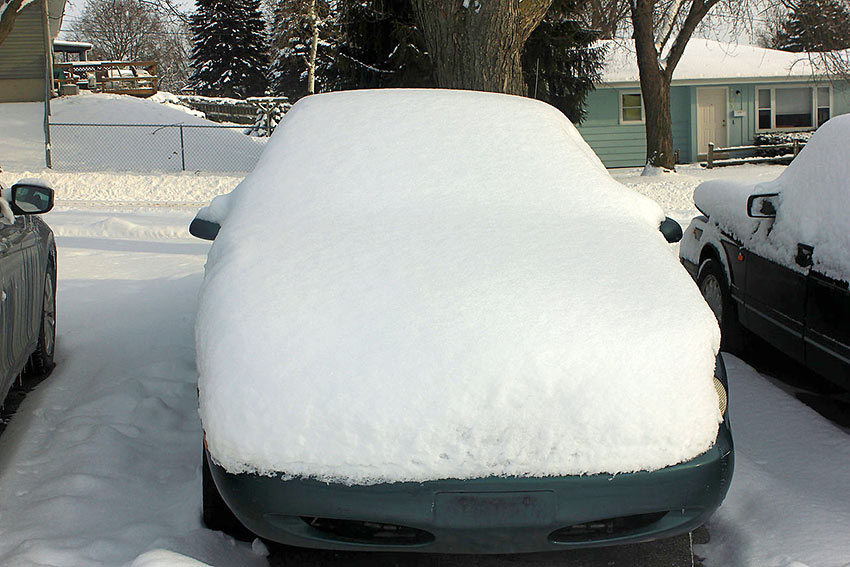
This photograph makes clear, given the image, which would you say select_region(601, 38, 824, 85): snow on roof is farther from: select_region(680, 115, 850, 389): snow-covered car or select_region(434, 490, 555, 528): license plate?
select_region(434, 490, 555, 528): license plate

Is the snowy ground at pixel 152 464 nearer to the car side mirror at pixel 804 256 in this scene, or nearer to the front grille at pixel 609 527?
the front grille at pixel 609 527

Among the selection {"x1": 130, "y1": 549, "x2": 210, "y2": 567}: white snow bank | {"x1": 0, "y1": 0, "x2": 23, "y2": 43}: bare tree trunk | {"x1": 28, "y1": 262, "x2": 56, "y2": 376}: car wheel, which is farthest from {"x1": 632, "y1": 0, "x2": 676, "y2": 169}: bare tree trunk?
{"x1": 130, "y1": 549, "x2": 210, "y2": 567}: white snow bank

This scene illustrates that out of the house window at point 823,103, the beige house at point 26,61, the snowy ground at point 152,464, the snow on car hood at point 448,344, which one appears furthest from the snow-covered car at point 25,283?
the house window at point 823,103

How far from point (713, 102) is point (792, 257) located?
2600cm

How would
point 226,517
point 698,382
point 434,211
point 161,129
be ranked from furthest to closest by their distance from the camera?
1. point 161,129
2. point 434,211
3. point 226,517
4. point 698,382

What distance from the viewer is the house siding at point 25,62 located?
1164 inches

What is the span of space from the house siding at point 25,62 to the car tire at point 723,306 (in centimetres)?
2935

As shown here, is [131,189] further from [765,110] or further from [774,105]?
[774,105]

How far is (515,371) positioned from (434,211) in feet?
3.92

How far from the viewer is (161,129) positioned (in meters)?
25.7

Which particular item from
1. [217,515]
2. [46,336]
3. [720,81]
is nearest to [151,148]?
[720,81]


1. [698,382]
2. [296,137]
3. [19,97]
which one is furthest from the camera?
[19,97]

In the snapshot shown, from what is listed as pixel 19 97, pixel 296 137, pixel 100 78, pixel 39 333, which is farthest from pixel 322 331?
pixel 100 78

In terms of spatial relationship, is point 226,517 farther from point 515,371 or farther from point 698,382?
point 698,382
